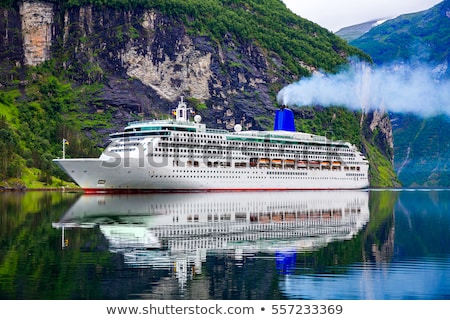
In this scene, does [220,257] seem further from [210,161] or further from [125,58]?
[125,58]

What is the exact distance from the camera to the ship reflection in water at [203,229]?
36844 mm

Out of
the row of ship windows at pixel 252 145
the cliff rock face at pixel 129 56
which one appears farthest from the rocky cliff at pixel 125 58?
the row of ship windows at pixel 252 145

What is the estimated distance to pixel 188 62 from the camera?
196500 mm

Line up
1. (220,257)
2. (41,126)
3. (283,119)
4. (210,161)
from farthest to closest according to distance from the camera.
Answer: (41,126), (283,119), (210,161), (220,257)

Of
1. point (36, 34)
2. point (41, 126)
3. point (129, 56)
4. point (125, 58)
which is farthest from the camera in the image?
point (36, 34)

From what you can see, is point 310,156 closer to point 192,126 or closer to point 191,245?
point 192,126

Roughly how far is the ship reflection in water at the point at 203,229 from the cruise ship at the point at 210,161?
27887 mm

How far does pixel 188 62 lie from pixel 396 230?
5872 inches

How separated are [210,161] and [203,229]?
68.7 m

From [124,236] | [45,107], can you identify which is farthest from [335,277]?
[45,107]

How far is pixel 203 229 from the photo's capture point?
49.5 m

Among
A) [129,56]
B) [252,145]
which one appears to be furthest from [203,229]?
[129,56]

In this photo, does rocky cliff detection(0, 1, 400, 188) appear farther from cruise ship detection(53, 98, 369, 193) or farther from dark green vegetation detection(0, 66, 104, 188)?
cruise ship detection(53, 98, 369, 193)

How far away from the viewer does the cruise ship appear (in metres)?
103
